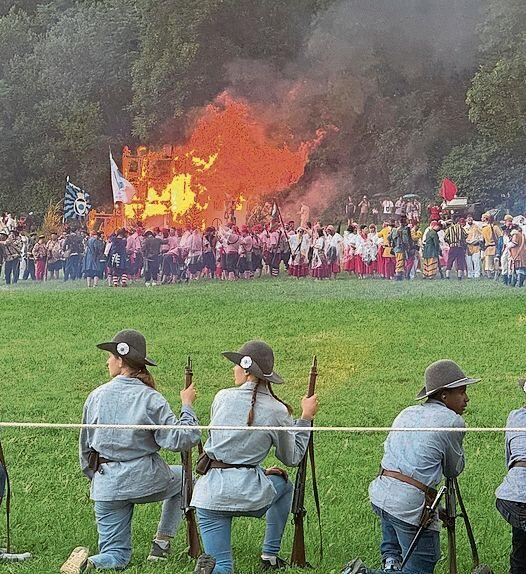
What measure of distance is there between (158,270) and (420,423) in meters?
10.8

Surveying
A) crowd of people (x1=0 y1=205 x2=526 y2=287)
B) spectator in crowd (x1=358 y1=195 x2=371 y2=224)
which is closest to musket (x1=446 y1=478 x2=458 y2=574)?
crowd of people (x1=0 y1=205 x2=526 y2=287)

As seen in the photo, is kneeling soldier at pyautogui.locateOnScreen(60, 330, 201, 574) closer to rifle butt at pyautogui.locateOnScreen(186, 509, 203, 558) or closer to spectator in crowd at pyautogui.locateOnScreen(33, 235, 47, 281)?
rifle butt at pyautogui.locateOnScreen(186, 509, 203, 558)

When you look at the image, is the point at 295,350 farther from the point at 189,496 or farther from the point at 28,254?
the point at 189,496

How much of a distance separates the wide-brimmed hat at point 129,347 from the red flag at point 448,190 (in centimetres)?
1033

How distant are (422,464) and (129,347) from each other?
183cm

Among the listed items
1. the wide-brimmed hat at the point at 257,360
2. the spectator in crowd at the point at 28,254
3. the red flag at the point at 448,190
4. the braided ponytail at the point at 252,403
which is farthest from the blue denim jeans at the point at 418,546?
the spectator in crowd at the point at 28,254

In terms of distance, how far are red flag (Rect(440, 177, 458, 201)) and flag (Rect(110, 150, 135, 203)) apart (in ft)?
15.5

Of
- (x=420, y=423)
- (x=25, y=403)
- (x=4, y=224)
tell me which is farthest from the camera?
(x=4, y=224)

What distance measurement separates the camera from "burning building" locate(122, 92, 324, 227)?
17.3 m

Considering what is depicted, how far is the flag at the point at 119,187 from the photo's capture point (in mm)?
17047

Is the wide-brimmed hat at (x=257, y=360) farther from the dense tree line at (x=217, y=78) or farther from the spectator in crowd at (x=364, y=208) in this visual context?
the spectator in crowd at (x=364, y=208)

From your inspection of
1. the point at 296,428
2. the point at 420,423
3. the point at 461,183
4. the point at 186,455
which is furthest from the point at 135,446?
the point at 461,183

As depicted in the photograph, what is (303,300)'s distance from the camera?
15.8 m

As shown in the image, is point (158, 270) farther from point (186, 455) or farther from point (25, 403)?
point (186, 455)
